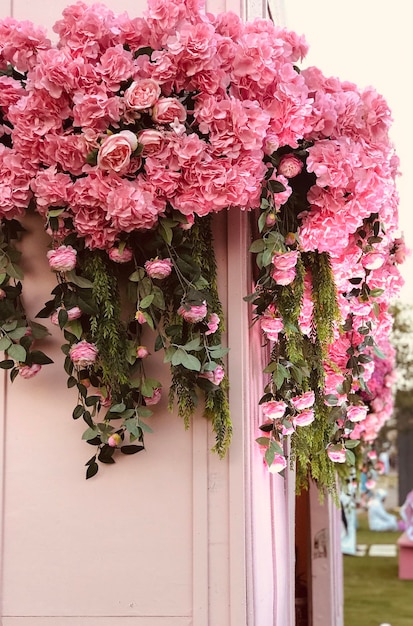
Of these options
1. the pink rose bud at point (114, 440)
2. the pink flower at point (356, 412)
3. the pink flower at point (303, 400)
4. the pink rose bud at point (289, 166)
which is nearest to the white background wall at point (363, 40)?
the pink flower at point (356, 412)

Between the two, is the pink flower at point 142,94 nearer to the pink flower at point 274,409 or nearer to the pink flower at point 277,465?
the pink flower at point 274,409

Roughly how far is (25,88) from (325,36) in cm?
415

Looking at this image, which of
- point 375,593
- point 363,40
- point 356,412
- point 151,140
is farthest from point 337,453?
point 375,593

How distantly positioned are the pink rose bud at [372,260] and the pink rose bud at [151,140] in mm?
783

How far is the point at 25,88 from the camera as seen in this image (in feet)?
7.84

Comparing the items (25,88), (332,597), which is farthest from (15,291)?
(332,597)

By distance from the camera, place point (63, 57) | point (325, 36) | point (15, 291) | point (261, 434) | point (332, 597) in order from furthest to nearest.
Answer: point (325, 36), point (332, 597), point (261, 434), point (15, 291), point (63, 57)

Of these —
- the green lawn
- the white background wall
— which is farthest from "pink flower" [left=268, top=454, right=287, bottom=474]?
the green lawn

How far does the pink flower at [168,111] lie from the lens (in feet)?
7.55

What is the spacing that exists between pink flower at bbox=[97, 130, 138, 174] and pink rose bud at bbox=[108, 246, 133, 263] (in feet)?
0.78

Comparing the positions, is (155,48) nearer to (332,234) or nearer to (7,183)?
(7,183)

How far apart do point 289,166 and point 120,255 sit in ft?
1.69

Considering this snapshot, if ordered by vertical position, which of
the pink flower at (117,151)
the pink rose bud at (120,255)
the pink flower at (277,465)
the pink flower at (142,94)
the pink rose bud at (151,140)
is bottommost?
the pink flower at (277,465)

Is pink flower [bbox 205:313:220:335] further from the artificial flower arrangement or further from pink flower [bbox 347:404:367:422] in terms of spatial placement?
pink flower [bbox 347:404:367:422]
